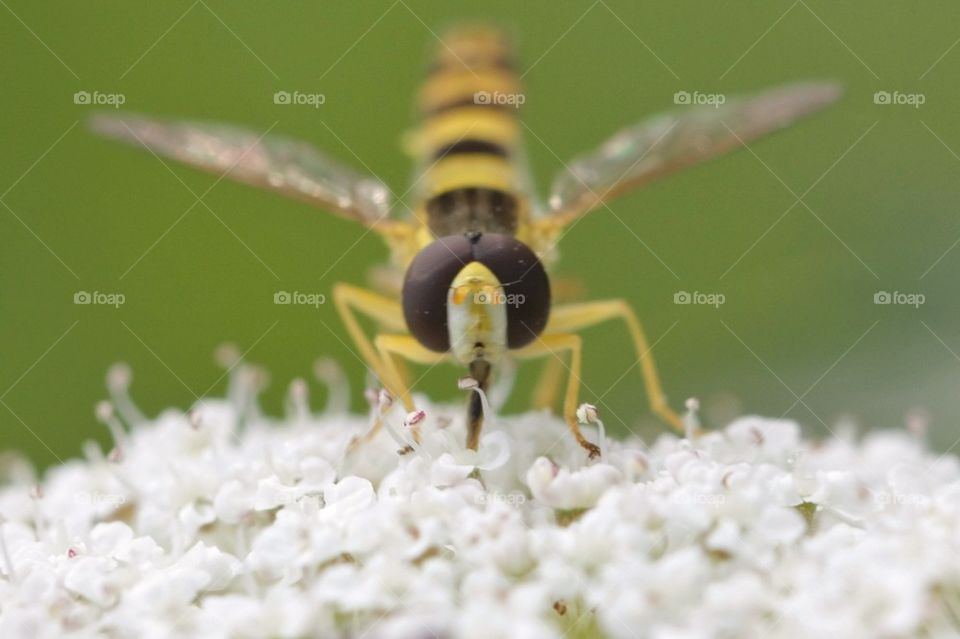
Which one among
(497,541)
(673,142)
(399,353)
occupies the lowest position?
(497,541)

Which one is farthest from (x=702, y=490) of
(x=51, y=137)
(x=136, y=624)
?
(x=51, y=137)

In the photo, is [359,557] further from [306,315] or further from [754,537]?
[306,315]

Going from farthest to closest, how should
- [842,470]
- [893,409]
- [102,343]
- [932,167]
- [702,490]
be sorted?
[102,343] → [932,167] → [893,409] → [842,470] → [702,490]

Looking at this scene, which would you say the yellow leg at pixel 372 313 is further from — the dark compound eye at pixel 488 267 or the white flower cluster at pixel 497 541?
the dark compound eye at pixel 488 267

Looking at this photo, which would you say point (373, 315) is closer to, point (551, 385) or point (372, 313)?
point (372, 313)

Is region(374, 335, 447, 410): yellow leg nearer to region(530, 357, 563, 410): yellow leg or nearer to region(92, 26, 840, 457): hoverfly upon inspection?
region(92, 26, 840, 457): hoverfly

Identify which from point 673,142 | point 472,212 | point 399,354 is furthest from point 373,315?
point 673,142
